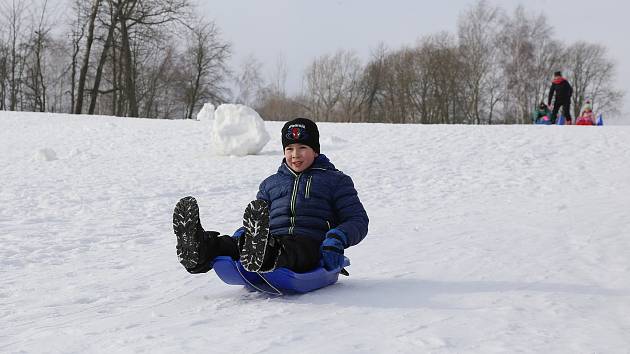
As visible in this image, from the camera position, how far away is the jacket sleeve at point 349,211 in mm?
3139

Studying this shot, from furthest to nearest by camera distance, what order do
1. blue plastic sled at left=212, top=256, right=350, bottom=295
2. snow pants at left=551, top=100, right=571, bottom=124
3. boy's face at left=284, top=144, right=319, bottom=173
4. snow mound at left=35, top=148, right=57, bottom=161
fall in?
snow pants at left=551, top=100, right=571, bottom=124, snow mound at left=35, top=148, right=57, bottom=161, boy's face at left=284, top=144, right=319, bottom=173, blue plastic sled at left=212, top=256, right=350, bottom=295

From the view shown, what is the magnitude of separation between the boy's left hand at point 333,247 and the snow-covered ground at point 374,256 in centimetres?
21

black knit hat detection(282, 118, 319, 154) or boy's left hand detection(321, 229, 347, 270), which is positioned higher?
black knit hat detection(282, 118, 319, 154)

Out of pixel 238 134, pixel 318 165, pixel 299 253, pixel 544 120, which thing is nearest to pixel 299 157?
pixel 318 165

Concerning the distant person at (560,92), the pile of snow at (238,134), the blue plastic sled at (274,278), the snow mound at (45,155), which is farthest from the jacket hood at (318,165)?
the distant person at (560,92)

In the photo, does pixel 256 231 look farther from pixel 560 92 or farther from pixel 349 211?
pixel 560 92

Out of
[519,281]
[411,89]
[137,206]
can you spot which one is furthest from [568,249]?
[411,89]

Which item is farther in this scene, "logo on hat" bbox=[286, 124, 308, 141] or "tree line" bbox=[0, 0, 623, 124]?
"tree line" bbox=[0, 0, 623, 124]

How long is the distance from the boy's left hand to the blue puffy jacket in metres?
0.18

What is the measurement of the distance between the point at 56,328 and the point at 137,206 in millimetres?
4768

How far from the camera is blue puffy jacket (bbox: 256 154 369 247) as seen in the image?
3252 mm

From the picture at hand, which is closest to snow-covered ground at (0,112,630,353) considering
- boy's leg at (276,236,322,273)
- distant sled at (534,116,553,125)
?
boy's leg at (276,236,322,273)

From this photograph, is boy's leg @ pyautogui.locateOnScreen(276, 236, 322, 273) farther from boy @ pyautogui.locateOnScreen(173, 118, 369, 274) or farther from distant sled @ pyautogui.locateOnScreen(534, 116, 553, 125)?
distant sled @ pyautogui.locateOnScreen(534, 116, 553, 125)

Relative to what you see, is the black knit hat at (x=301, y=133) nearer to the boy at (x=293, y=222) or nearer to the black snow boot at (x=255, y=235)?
the boy at (x=293, y=222)
